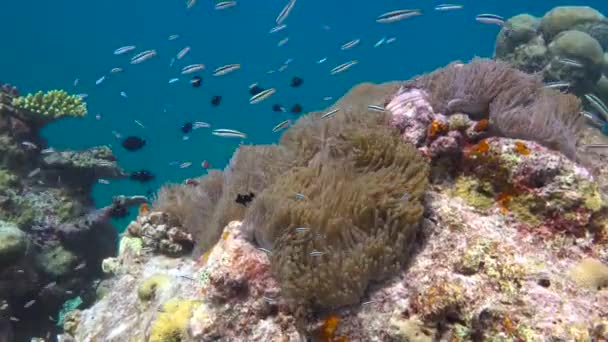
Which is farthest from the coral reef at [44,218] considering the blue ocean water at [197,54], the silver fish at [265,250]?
the blue ocean water at [197,54]

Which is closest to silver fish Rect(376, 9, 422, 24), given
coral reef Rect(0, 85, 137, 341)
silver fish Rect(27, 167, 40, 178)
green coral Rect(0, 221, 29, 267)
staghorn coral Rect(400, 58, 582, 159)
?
staghorn coral Rect(400, 58, 582, 159)

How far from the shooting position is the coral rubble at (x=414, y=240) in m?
3.56

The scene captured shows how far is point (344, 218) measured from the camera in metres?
4.04

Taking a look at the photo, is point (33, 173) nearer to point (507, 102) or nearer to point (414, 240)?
point (414, 240)

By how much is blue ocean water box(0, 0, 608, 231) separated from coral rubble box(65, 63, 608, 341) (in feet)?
196

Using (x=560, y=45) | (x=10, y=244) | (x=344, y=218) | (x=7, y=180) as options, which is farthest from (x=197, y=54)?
(x=344, y=218)

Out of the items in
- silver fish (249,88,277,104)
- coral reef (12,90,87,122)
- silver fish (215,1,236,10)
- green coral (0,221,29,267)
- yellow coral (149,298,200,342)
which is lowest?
green coral (0,221,29,267)

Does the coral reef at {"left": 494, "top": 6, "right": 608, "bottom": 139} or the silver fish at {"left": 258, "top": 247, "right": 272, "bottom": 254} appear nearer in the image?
the silver fish at {"left": 258, "top": 247, "right": 272, "bottom": 254}

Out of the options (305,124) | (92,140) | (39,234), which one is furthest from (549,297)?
(92,140)

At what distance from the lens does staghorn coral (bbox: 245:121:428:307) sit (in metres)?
3.77

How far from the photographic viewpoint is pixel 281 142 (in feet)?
19.4

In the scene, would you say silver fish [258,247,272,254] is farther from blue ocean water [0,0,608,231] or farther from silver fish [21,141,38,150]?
blue ocean water [0,0,608,231]

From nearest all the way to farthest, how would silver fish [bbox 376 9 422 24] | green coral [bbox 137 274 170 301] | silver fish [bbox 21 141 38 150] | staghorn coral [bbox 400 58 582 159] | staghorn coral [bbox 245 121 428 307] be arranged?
staghorn coral [bbox 245 121 428 307], staghorn coral [bbox 400 58 582 159], green coral [bbox 137 274 170 301], silver fish [bbox 376 9 422 24], silver fish [bbox 21 141 38 150]

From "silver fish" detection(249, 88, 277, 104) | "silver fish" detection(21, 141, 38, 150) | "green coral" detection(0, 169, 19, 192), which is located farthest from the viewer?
"silver fish" detection(21, 141, 38, 150)
